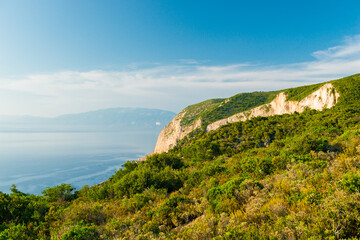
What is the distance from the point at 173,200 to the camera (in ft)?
28.6

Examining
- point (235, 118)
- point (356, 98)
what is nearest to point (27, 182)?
point (235, 118)

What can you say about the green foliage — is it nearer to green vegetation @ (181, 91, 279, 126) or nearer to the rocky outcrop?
the rocky outcrop

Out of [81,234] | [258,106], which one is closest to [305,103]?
[258,106]

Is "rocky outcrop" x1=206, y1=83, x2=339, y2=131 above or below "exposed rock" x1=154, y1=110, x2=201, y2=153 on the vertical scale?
above

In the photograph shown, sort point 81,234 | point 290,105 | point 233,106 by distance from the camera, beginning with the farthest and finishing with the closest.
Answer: point 233,106 < point 290,105 < point 81,234

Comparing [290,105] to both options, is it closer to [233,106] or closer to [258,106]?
[258,106]

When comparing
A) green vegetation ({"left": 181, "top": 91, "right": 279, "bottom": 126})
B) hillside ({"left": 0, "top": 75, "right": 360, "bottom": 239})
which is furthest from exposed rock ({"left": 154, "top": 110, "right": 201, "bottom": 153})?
hillside ({"left": 0, "top": 75, "right": 360, "bottom": 239})

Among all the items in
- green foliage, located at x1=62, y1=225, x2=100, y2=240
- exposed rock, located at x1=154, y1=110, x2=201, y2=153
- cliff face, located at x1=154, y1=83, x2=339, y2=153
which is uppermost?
cliff face, located at x1=154, y1=83, x2=339, y2=153

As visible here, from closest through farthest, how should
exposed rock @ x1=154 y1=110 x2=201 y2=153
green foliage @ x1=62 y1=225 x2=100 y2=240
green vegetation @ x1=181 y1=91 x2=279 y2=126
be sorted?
green foliage @ x1=62 y1=225 x2=100 y2=240, green vegetation @ x1=181 y1=91 x2=279 y2=126, exposed rock @ x1=154 y1=110 x2=201 y2=153

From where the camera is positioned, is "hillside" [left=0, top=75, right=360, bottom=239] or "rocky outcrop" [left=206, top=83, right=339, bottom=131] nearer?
"hillside" [left=0, top=75, right=360, bottom=239]

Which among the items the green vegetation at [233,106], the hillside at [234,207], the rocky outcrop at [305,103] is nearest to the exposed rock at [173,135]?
the green vegetation at [233,106]

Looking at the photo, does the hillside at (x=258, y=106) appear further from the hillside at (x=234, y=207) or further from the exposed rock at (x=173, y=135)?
the hillside at (x=234, y=207)

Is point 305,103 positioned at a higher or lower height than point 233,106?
lower

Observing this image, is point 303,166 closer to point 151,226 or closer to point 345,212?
point 345,212
